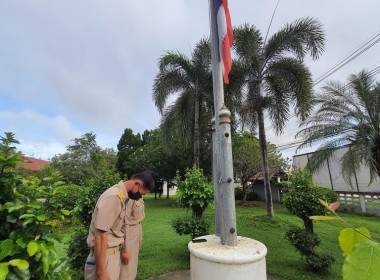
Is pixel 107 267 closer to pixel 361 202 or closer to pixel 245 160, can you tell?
pixel 361 202

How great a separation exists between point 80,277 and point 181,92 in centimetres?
972

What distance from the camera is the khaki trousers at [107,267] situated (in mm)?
2336

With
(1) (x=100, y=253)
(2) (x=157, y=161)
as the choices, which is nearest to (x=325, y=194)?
(1) (x=100, y=253)

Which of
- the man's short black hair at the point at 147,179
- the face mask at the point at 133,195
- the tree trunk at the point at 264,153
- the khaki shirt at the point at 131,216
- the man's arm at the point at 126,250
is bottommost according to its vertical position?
the man's arm at the point at 126,250

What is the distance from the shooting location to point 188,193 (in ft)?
17.3

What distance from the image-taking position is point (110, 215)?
2.29 m

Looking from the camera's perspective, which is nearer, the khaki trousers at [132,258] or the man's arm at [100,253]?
the man's arm at [100,253]

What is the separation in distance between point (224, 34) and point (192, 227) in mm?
3805

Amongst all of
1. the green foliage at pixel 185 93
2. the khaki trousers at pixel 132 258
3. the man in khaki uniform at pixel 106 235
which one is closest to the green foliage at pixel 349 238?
the man in khaki uniform at pixel 106 235

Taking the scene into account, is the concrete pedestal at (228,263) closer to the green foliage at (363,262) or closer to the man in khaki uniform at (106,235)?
the man in khaki uniform at (106,235)

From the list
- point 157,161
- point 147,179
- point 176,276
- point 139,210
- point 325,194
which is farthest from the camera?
point 157,161

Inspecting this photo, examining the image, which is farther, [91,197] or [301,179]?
[301,179]

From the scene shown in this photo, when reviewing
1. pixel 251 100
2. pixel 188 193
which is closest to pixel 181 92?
pixel 251 100

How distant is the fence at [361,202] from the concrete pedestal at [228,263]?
1141 cm
